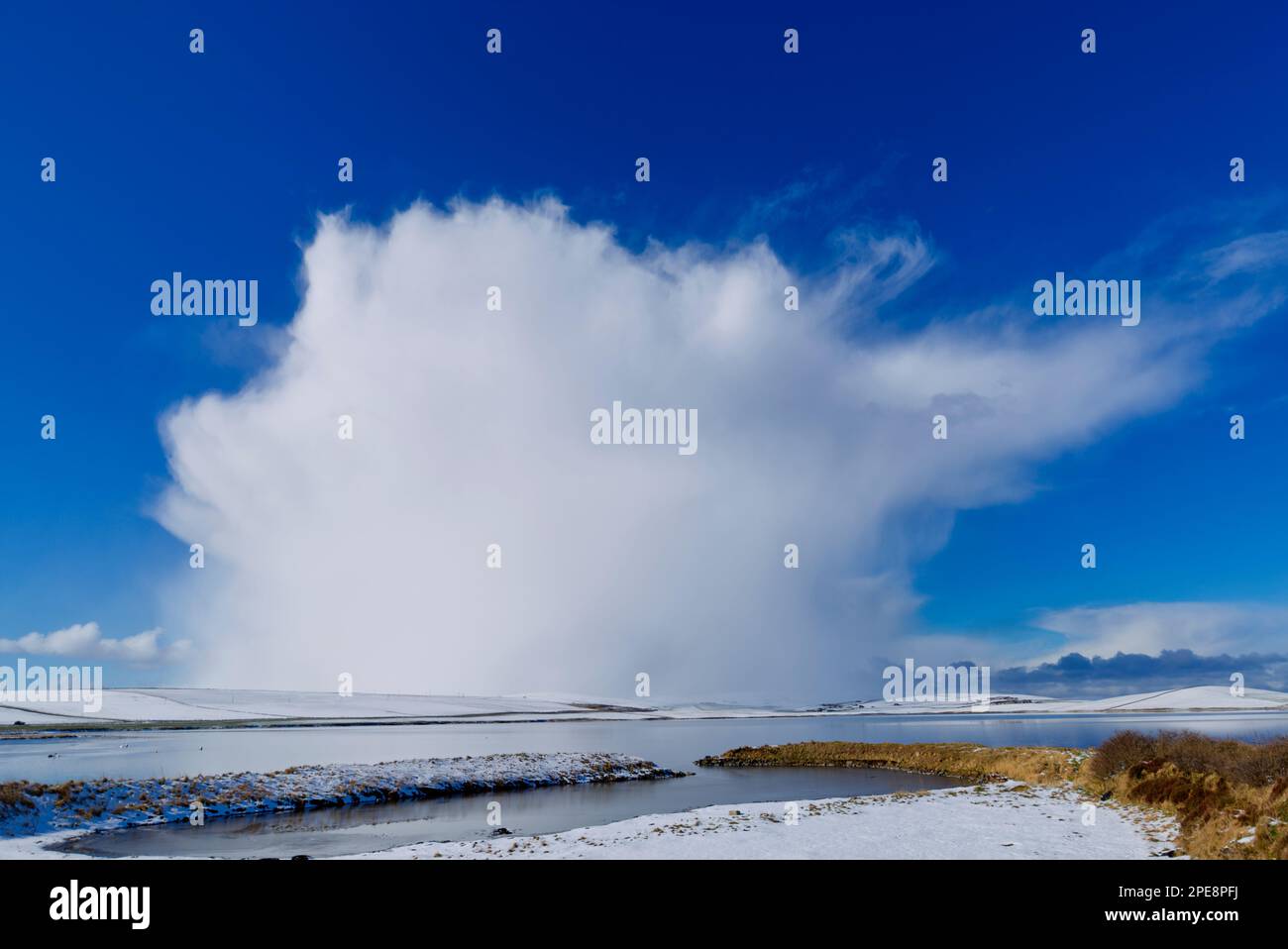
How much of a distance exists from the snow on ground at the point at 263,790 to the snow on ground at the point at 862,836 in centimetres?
1455

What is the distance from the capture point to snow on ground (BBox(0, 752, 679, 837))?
27.1m

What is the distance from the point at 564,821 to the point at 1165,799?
2490 cm

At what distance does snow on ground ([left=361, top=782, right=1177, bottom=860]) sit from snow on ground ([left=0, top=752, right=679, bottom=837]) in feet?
47.7

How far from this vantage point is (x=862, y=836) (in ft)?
77.8

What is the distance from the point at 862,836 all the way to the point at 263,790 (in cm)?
2764

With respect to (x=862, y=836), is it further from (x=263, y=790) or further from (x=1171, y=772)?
(x=263, y=790)

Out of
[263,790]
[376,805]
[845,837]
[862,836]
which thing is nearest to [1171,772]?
[862,836]

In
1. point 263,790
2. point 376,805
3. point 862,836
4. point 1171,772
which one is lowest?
point 376,805

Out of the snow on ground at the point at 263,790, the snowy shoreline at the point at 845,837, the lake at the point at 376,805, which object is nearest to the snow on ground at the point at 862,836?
the snowy shoreline at the point at 845,837
